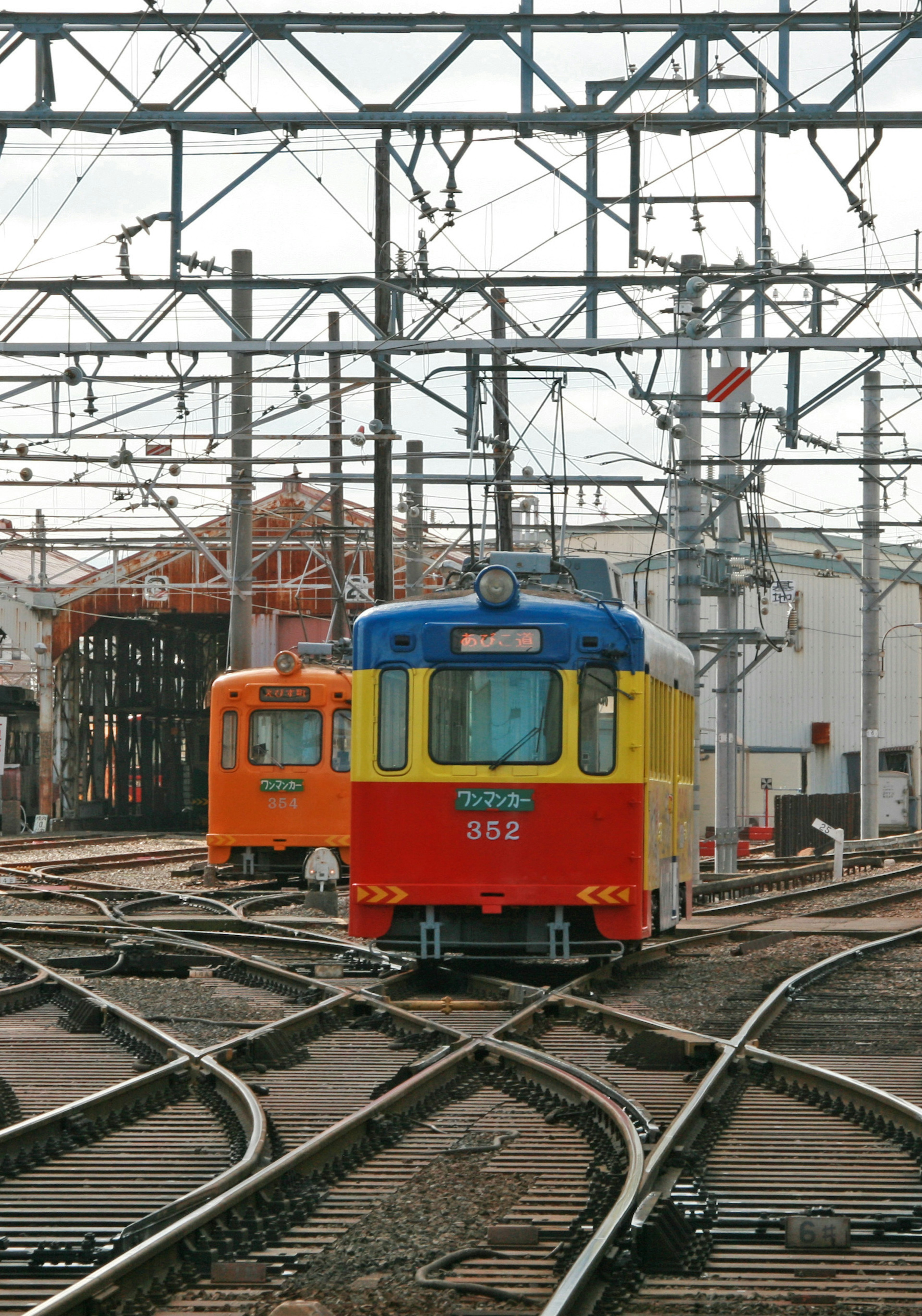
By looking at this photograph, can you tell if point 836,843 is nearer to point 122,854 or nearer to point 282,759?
point 282,759

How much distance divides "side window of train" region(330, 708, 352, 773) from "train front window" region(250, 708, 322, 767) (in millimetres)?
172

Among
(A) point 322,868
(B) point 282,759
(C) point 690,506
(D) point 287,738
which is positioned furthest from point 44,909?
(C) point 690,506

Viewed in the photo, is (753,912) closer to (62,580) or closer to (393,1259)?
(393,1259)

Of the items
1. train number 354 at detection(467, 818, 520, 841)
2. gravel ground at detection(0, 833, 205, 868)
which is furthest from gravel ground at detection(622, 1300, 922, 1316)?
gravel ground at detection(0, 833, 205, 868)

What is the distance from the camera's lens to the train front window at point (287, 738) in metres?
22.6

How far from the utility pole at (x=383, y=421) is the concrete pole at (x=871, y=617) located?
31.8 feet

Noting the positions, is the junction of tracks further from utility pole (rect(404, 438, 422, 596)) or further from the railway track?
utility pole (rect(404, 438, 422, 596))

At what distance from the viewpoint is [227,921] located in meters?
16.6

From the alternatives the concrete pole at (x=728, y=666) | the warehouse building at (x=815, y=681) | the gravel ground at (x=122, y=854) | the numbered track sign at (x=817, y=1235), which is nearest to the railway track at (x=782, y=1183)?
the numbered track sign at (x=817, y=1235)

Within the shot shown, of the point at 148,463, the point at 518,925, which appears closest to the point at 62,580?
the point at 148,463

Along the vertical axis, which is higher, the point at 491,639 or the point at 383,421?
the point at 383,421

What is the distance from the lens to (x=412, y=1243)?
540 centimetres

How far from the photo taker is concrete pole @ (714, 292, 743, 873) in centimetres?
2261

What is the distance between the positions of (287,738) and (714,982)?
1093 cm
